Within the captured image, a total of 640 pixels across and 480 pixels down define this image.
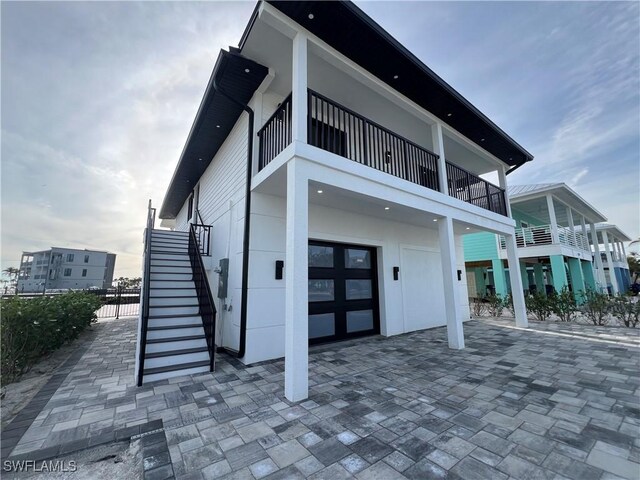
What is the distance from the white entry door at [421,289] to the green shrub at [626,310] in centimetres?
544

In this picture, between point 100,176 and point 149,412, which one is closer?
point 149,412

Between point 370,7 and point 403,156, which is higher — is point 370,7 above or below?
above

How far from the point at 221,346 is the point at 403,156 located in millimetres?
6007

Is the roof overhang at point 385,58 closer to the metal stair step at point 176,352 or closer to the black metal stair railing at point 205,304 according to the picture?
the black metal stair railing at point 205,304

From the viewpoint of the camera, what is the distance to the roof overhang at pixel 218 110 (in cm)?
477

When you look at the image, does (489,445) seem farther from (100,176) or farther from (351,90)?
(100,176)

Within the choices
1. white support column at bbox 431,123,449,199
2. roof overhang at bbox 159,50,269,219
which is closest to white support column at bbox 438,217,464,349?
white support column at bbox 431,123,449,199

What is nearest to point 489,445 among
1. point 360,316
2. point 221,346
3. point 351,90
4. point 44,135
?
point 360,316

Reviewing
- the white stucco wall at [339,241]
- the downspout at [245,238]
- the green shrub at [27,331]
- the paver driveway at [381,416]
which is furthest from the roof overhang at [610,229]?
the green shrub at [27,331]

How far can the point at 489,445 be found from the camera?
2.36 m

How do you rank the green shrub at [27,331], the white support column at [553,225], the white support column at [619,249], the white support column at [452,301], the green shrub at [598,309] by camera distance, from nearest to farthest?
the green shrub at [27,331]
the white support column at [452,301]
the green shrub at [598,309]
the white support column at [553,225]
the white support column at [619,249]

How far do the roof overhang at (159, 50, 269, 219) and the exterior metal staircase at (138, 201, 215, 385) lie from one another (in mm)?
2576

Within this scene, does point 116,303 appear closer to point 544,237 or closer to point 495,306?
point 495,306

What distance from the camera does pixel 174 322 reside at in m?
5.10
